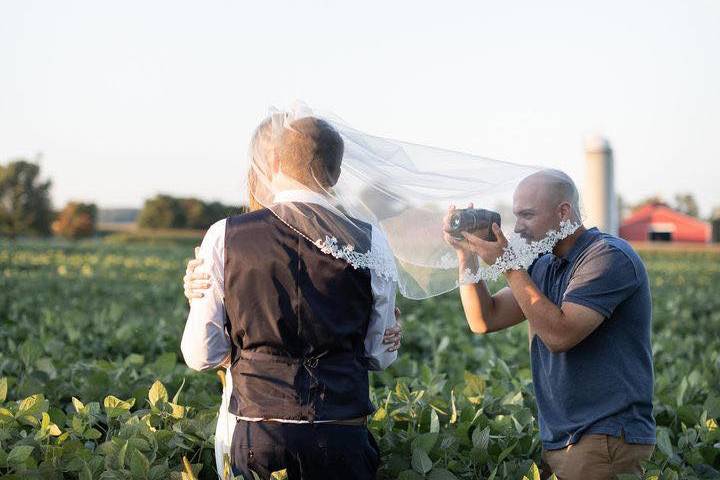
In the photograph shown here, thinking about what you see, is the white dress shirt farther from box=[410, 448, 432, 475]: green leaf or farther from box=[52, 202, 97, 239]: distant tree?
box=[52, 202, 97, 239]: distant tree

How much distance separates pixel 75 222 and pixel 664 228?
61470 millimetres

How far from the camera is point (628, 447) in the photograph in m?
2.84

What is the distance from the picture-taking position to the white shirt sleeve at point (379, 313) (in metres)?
2.59

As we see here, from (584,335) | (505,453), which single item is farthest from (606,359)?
(505,453)

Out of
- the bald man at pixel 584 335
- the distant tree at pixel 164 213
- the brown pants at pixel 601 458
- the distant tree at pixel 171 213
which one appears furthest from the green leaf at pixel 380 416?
the distant tree at pixel 164 213

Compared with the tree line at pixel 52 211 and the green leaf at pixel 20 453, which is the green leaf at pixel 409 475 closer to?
the green leaf at pixel 20 453

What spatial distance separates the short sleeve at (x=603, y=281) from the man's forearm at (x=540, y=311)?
85mm

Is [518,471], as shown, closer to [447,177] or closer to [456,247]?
[456,247]

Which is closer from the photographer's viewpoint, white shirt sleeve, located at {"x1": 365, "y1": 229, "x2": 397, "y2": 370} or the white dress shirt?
the white dress shirt

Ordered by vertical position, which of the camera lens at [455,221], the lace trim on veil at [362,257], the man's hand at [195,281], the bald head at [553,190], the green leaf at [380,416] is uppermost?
the bald head at [553,190]

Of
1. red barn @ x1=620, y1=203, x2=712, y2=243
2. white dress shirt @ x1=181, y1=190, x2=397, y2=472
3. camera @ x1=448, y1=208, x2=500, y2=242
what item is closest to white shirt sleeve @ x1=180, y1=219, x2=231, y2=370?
white dress shirt @ x1=181, y1=190, x2=397, y2=472

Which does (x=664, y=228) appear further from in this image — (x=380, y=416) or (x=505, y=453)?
(x=505, y=453)

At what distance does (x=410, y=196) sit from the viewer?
303cm

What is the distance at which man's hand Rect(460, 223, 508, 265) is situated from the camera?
2.81m
